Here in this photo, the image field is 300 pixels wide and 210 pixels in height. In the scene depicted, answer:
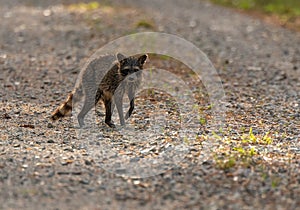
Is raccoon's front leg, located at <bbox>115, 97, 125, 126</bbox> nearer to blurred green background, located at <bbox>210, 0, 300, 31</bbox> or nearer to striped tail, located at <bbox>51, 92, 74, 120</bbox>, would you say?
striped tail, located at <bbox>51, 92, 74, 120</bbox>

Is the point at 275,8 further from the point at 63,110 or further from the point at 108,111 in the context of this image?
the point at 63,110

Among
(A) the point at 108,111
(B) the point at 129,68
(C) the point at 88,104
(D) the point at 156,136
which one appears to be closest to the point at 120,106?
(A) the point at 108,111

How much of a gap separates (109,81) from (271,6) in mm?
18488

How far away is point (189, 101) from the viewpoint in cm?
1208

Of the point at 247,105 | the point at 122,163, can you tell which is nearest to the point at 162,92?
the point at 247,105

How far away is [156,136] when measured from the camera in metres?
9.39

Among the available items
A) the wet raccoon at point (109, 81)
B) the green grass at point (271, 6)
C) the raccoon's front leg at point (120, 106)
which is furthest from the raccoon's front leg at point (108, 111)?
the green grass at point (271, 6)

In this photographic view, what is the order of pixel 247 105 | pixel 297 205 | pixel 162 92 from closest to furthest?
pixel 297 205 → pixel 247 105 → pixel 162 92

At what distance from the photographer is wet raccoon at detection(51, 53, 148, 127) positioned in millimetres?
9719

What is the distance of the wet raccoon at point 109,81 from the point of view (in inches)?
383

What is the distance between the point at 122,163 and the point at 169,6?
813 inches

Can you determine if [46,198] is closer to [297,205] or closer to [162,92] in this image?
[297,205]

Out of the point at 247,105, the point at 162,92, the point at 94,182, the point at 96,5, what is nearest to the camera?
the point at 94,182

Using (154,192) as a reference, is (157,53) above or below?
above
